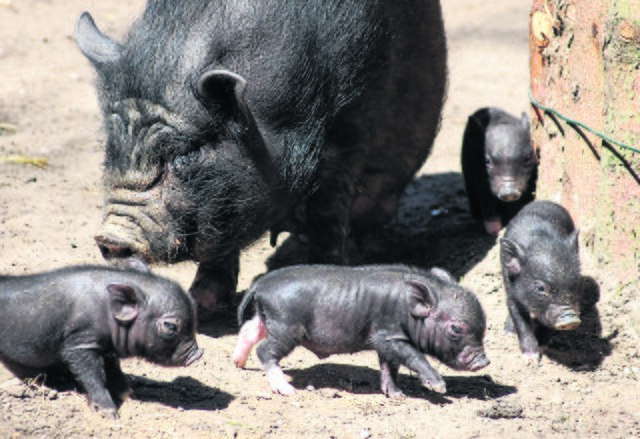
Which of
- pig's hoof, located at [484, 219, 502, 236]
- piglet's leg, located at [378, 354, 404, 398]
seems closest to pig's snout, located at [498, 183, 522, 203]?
pig's hoof, located at [484, 219, 502, 236]

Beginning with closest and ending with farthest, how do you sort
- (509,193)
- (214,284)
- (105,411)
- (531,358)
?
(105,411)
(531,358)
(214,284)
(509,193)

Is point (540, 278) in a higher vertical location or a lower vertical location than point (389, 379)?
higher

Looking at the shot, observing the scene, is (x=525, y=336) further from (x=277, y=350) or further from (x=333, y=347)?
(x=277, y=350)

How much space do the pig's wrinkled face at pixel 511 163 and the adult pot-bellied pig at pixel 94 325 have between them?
3.26 m

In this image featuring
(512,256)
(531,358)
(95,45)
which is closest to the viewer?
(531,358)

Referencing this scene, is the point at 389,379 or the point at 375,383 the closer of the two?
the point at 389,379

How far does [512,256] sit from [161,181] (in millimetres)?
2081

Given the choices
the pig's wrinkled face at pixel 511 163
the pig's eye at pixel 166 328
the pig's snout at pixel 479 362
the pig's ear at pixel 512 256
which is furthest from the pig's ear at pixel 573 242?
the pig's eye at pixel 166 328

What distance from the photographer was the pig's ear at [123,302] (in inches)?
196

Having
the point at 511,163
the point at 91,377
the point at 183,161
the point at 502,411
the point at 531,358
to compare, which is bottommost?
the point at 531,358

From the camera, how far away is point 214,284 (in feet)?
22.2

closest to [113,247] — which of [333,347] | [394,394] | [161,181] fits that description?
[161,181]

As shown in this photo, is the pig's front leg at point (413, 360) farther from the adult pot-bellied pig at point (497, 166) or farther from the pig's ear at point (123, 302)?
the adult pot-bellied pig at point (497, 166)

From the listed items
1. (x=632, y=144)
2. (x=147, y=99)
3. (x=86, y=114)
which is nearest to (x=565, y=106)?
(x=632, y=144)
